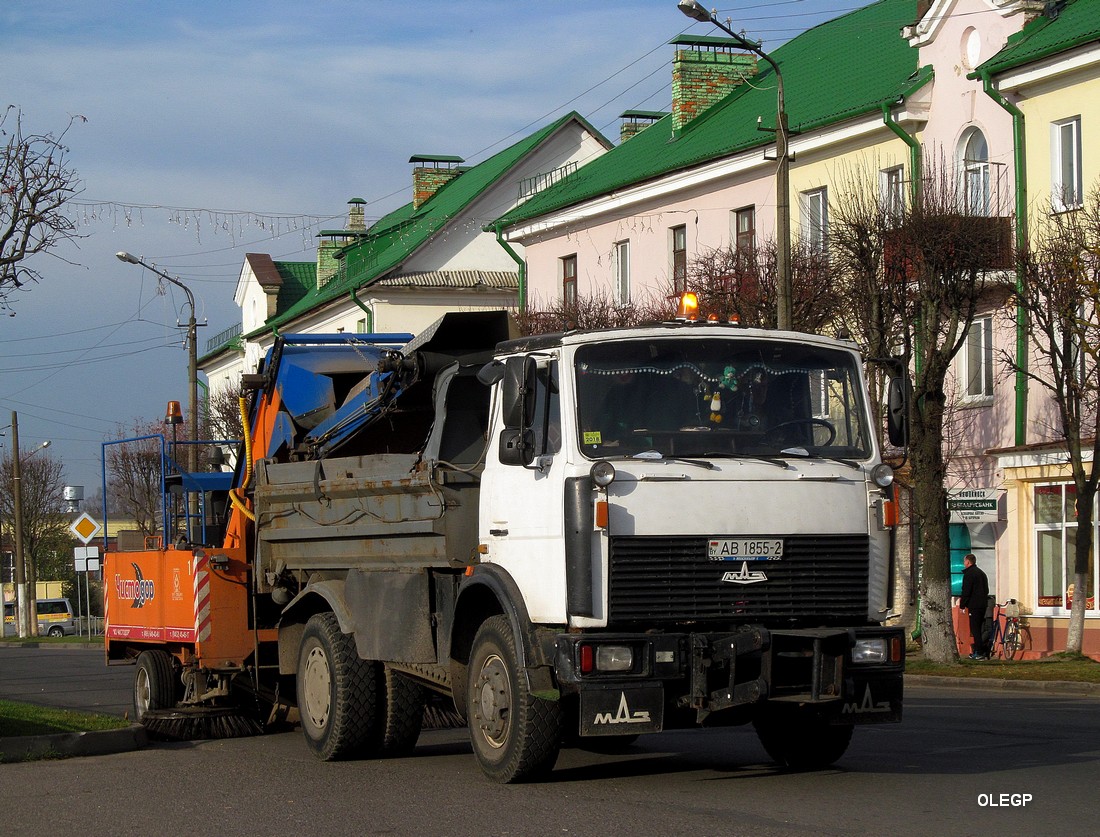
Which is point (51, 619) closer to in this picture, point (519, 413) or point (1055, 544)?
point (1055, 544)

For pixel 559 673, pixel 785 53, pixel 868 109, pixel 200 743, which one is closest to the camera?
pixel 559 673

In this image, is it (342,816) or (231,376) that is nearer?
(342,816)

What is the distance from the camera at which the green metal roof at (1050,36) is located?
23719 mm

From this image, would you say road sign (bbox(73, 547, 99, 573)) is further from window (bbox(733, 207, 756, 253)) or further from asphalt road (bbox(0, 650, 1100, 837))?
asphalt road (bbox(0, 650, 1100, 837))

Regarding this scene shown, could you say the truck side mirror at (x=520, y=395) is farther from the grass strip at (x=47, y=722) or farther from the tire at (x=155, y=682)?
the tire at (x=155, y=682)

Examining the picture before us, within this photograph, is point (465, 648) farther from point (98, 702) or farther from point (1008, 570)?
point (1008, 570)

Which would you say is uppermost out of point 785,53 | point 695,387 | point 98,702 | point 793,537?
point 785,53

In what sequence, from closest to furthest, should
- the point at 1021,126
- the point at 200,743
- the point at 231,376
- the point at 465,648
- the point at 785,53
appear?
the point at 465,648 < the point at 200,743 < the point at 1021,126 < the point at 785,53 < the point at 231,376

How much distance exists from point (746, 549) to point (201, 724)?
20.3ft

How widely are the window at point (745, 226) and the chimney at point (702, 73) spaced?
18.4ft

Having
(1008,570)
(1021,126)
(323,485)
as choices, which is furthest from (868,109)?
(323,485)

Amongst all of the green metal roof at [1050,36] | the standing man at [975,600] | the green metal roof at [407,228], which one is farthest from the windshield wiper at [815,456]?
the green metal roof at [407,228]

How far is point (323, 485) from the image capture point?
11.0 metres

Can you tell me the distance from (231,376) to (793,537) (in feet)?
192
